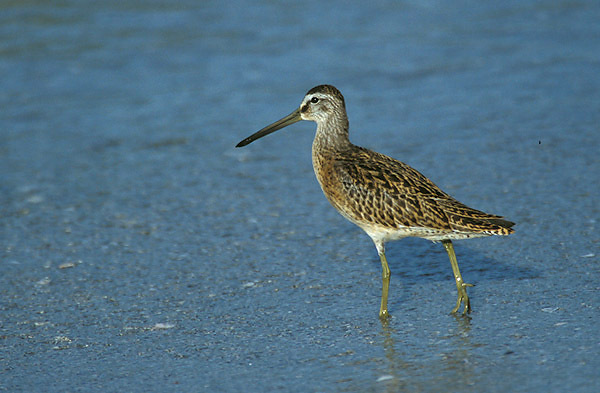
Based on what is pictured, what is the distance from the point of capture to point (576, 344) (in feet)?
17.1

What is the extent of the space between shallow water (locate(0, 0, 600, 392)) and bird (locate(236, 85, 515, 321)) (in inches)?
19.1

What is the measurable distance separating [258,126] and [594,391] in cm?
638

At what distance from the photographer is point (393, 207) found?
607 centimetres

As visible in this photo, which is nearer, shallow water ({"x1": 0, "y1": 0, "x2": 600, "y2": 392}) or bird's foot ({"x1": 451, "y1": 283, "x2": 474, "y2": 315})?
shallow water ({"x1": 0, "y1": 0, "x2": 600, "y2": 392})

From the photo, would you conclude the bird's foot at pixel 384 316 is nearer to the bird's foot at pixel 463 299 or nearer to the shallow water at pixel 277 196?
the shallow water at pixel 277 196

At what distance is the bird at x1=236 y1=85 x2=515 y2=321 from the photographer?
19.4 feet

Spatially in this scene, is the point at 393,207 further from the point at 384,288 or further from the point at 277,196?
the point at 277,196

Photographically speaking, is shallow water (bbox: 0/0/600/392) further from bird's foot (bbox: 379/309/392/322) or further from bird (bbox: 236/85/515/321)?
bird (bbox: 236/85/515/321)

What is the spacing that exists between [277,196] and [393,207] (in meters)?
2.58

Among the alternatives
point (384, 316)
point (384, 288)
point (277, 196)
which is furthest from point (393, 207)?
point (277, 196)

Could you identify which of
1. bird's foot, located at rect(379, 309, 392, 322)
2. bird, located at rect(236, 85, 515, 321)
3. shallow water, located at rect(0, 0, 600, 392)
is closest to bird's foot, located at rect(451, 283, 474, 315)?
bird, located at rect(236, 85, 515, 321)

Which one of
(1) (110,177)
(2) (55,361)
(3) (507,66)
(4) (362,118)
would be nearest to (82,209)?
(1) (110,177)

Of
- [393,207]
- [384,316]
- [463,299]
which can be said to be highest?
[393,207]

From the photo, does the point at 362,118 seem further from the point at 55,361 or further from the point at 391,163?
the point at 55,361
